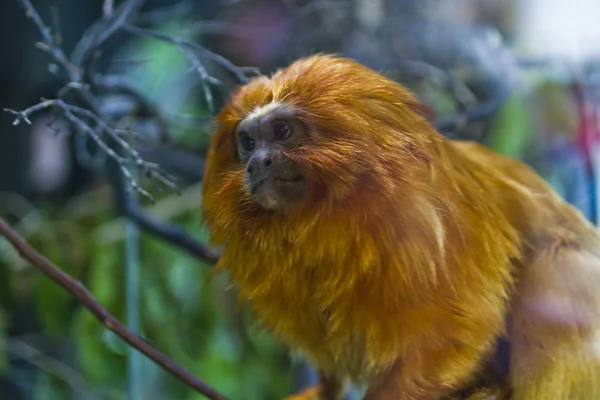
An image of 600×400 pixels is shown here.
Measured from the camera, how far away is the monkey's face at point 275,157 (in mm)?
833

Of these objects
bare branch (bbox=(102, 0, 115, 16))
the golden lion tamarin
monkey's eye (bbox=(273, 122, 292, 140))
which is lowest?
the golden lion tamarin

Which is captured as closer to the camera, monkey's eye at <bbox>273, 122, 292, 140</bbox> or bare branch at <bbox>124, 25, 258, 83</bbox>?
monkey's eye at <bbox>273, 122, 292, 140</bbox>

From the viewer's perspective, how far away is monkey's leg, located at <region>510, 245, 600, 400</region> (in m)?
0.92

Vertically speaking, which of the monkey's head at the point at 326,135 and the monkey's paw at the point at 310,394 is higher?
the monkey's head at the point at 326,135

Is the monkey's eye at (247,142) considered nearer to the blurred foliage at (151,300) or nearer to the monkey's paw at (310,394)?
the blurred foliage at (151,300)

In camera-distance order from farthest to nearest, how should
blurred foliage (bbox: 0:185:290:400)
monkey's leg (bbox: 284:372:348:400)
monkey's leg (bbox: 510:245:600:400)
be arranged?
blurred foliage (bbox: 0:185:290:400), monkey's leg (bbox: 284:372:348:400), monkey's leg (bbox: 510:245:600:400)

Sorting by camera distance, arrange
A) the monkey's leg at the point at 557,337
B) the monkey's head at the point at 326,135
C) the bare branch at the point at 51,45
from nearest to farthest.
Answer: the monkey's head at the point at 326,135
the monkey's leg at the point at 557,337
the bare branch at the point at 51,45

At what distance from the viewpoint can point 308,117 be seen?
0.82 metres

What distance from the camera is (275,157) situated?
84cm

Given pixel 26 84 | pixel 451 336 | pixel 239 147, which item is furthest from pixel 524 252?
pixel 26 84

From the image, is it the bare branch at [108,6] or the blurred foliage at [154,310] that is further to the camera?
the blurred foliage at [154,310]

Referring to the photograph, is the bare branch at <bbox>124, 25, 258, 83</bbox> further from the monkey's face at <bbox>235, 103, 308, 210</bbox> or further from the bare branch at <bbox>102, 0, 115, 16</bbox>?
the monkey's face at <bbox>235, 103, 308, 210</bbox>

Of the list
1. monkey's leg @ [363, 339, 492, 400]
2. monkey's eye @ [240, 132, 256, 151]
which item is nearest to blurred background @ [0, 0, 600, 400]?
monkey's eye @ [240, 132, 256, 151]

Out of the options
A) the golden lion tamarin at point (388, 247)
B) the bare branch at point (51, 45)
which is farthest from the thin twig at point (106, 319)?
the bare branch at point (51, 45)
